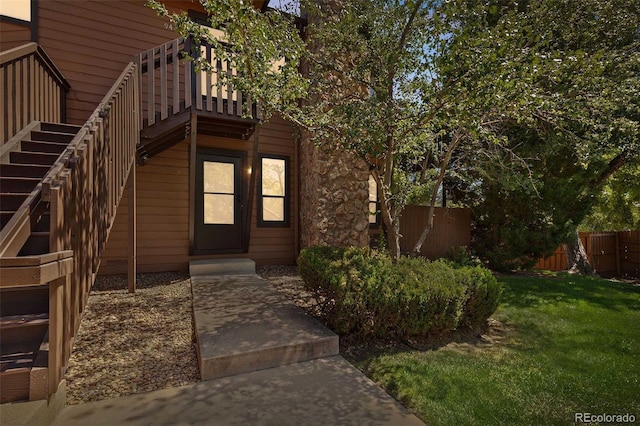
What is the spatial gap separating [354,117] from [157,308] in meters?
3.59

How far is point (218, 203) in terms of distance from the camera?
6375 millimetres

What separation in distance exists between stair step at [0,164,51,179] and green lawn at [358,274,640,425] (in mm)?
4018

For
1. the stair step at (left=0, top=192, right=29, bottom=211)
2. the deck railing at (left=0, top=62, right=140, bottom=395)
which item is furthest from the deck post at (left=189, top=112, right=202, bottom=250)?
the stair step at (left=0, top=192, right=29, bottom=211)

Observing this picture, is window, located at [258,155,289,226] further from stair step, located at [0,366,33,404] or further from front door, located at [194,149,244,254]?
stair step, located at [0,366,33,404]

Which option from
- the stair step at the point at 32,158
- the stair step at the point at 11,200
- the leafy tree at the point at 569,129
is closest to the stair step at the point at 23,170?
the stair step at the point at 32,158

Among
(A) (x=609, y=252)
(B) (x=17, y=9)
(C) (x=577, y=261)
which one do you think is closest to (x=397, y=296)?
(B) (x=17, y=9)

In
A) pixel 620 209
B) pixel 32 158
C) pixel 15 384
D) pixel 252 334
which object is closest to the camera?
pixel 15 384

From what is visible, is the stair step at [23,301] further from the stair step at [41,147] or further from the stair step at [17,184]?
the stair step at [41,147]

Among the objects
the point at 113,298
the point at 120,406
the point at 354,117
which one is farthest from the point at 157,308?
the point at 354,117

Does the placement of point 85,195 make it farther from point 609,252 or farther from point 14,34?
point 609,252

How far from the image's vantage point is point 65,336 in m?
1.92

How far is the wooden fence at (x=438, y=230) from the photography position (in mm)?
8266

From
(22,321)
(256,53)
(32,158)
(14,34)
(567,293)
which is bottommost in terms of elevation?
(567,293)

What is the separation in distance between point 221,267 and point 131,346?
281 centimetres
